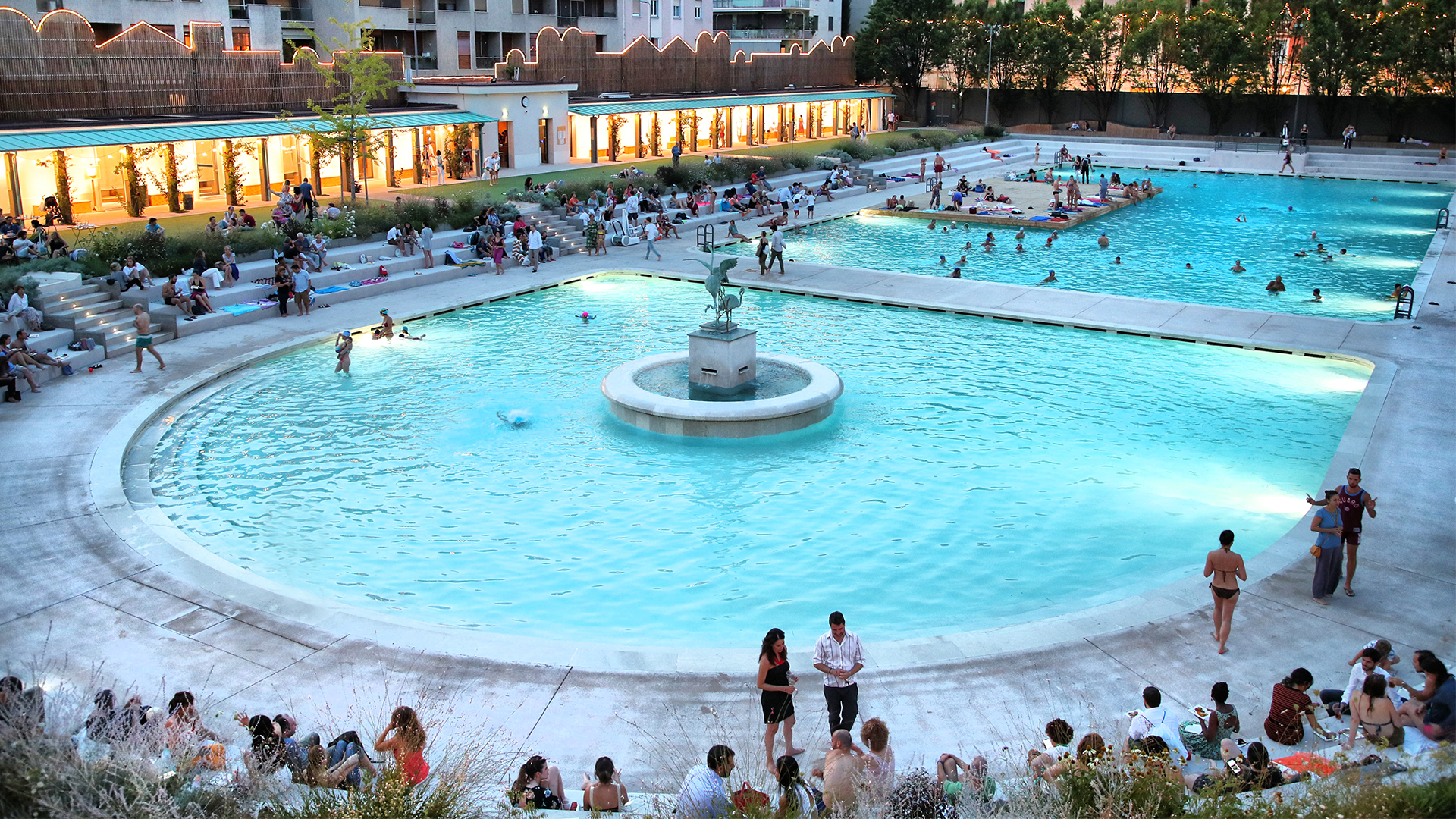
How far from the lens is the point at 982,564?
13961 millimetres

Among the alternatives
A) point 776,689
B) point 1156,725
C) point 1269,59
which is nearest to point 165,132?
point 776,689

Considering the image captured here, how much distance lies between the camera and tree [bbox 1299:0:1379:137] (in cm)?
6262

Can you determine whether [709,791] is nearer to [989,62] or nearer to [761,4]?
[989,62]

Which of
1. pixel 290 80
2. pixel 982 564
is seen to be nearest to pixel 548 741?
pixel 982 564

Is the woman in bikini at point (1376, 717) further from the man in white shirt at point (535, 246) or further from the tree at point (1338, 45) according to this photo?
the tree at point (1338, 45)

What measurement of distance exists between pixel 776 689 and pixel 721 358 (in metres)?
10.6

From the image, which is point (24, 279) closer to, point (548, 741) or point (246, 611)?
point (246, 611)

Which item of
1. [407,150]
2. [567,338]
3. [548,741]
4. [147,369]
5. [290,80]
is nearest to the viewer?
[548,741]

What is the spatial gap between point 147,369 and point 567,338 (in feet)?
26.7

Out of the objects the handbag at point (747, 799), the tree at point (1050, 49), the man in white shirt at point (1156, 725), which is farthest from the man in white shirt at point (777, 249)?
the tree at point (1050, 49)

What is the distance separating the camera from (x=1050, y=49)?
73.8m

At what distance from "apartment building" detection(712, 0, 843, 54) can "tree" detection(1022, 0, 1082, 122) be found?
15.3 metres

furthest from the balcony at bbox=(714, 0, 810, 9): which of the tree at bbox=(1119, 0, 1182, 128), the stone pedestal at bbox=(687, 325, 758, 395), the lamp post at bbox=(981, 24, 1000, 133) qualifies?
the stone pedestal at bbox=(687, 325, 758, 395)

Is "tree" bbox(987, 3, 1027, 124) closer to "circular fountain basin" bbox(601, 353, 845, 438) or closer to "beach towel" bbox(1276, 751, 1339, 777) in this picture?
"circular fountain basin" bbox(601, 353, 845, 438)
